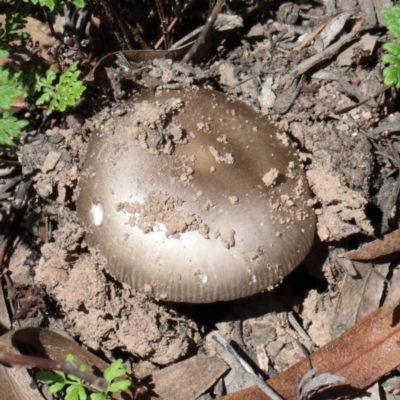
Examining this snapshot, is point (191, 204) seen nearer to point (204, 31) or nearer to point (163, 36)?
point (204, 31)

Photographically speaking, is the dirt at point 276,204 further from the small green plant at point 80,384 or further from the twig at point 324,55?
Result: the small green plant at point 80,384

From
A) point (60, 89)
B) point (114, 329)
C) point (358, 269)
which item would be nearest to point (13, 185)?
point (60, 89)

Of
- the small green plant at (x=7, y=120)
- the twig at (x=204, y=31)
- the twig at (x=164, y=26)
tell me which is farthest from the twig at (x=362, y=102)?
the small green plant at (x=7, y=120)

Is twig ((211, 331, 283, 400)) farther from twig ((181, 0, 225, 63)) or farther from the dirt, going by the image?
twig ((181, 0, 225, 63))

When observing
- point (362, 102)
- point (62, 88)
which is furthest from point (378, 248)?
point (62, 88)

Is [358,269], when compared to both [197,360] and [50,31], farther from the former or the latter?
[50,31]
